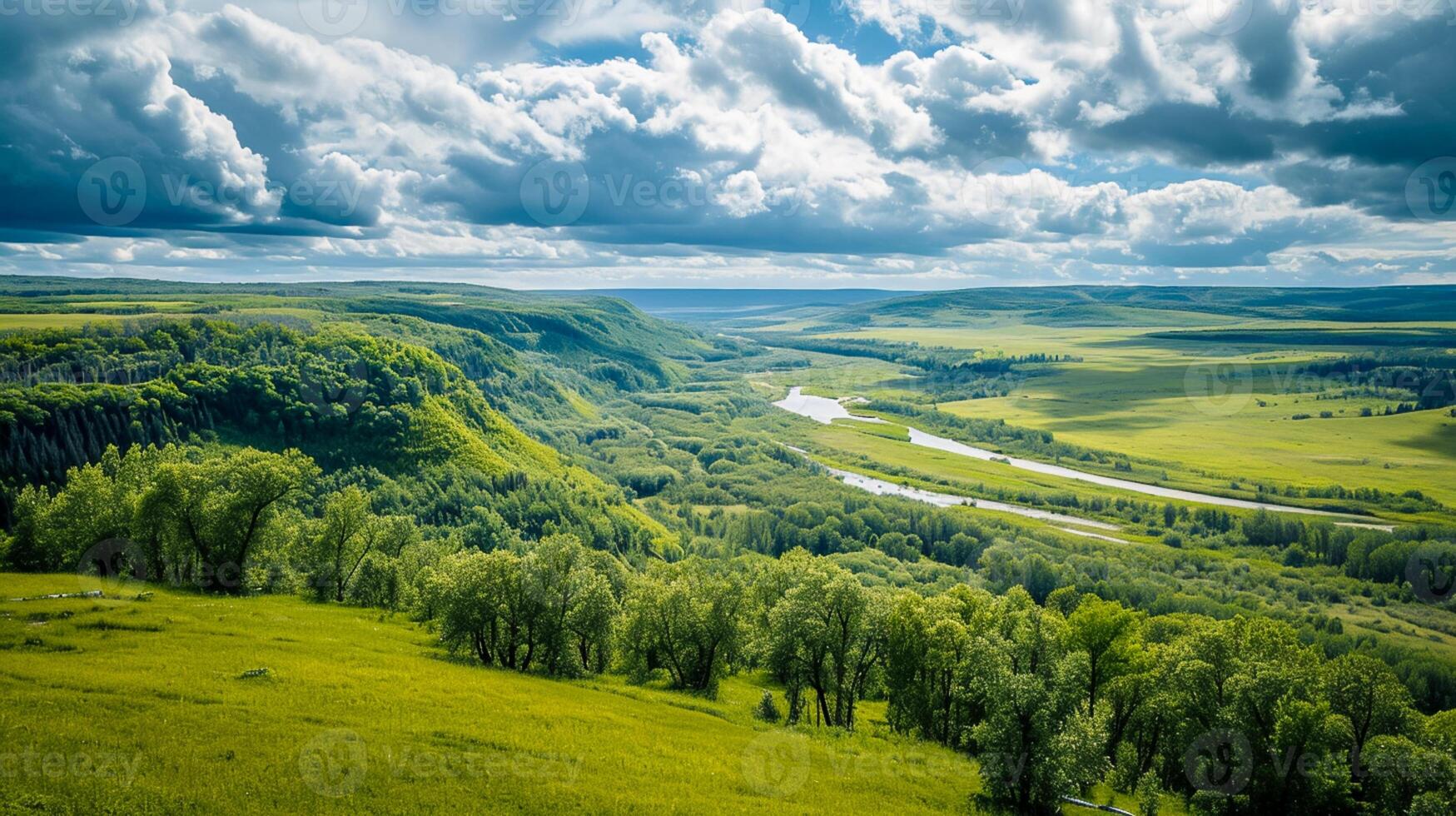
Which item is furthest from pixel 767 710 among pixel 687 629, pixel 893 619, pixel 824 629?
pixel 893 619

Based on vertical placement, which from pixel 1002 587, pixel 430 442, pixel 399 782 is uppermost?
pixel 399 782

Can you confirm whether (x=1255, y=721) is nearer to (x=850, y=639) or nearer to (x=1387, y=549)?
(x=850, y=639)

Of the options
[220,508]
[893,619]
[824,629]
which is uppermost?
[220,508]

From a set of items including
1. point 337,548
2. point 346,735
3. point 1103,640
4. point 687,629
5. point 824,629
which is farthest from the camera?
point 337,548

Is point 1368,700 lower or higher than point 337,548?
higher

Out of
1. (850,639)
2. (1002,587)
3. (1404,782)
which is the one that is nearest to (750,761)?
(850,639)

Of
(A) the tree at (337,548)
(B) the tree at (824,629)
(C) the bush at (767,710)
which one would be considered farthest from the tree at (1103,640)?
(A) the tree at (337,548)

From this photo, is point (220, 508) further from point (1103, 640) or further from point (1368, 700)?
point (1368, 700)

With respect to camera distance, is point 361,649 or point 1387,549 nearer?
point 361,649

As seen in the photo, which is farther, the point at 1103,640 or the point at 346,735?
the point at 1103,640
